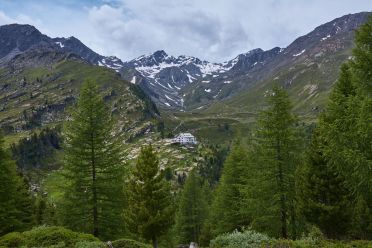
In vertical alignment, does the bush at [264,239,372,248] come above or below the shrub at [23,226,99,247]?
below

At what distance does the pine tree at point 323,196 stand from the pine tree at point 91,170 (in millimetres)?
14827

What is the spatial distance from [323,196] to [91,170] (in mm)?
18075

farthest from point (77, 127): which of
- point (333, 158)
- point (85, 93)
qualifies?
point (333, 158)

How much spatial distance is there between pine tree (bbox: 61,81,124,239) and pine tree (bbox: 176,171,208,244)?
92.6 feet

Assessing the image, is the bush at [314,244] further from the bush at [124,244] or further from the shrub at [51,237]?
the shrub at [51,237]

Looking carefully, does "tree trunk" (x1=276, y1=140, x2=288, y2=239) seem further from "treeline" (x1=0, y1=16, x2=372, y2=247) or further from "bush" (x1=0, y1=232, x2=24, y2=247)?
"bush" (x1=0, y1=232, x2=24, y2=247)

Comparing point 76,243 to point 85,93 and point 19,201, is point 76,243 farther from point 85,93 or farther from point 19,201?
point 19,201

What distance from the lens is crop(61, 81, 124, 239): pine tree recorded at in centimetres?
3091

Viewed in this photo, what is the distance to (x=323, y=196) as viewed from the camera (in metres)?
27.8

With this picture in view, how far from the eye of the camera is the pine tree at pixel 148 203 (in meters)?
30.7

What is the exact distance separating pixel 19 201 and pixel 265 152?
24534 mm

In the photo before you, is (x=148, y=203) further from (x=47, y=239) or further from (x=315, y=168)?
(x=315, y=168)

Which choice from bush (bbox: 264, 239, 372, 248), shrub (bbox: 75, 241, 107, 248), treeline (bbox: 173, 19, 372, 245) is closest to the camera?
bush (bbox: 264, 239, 372, 248)

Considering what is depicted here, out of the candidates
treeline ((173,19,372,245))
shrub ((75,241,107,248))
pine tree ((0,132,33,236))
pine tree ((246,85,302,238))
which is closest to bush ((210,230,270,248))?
shrub ((75,241,107,248))
